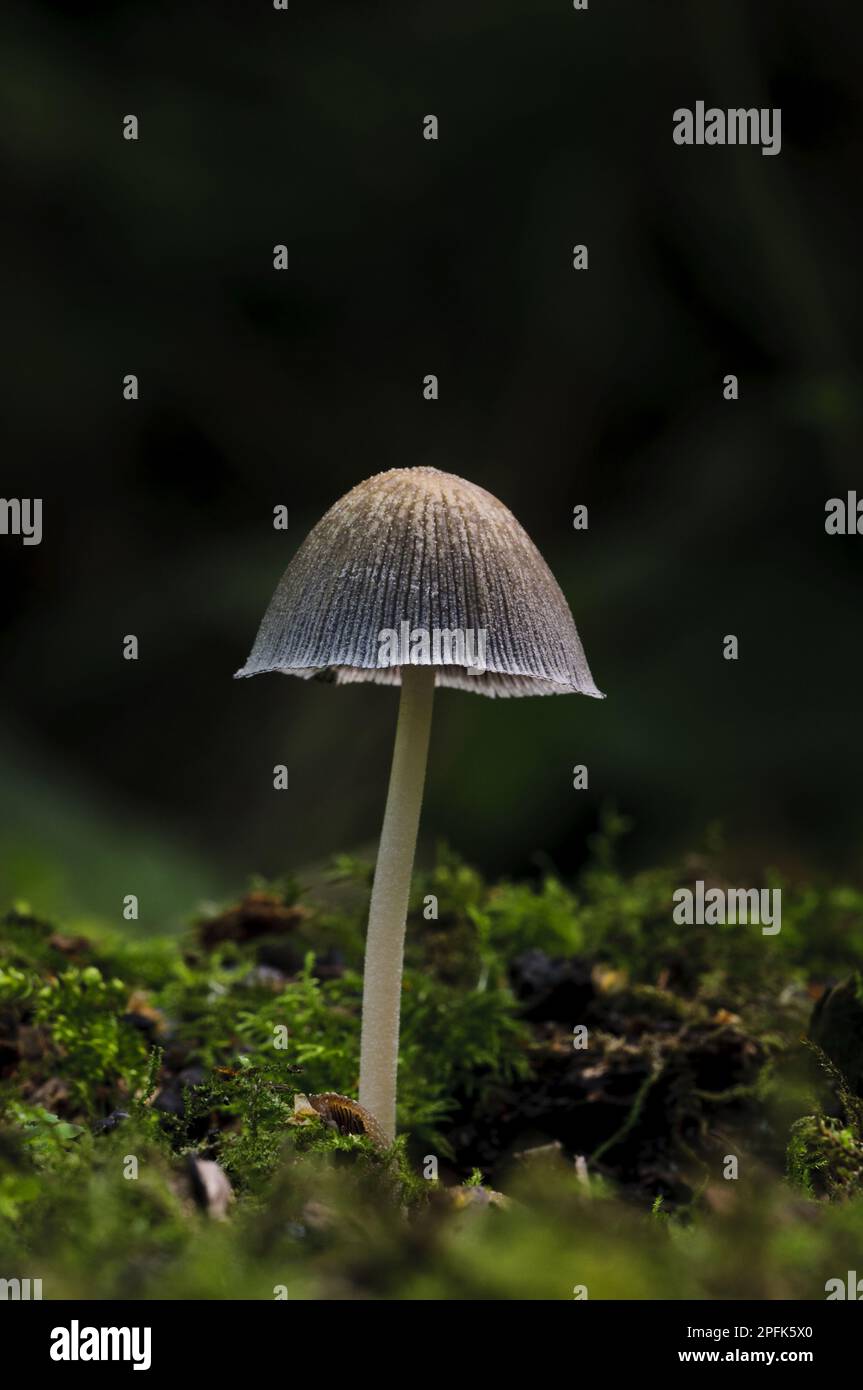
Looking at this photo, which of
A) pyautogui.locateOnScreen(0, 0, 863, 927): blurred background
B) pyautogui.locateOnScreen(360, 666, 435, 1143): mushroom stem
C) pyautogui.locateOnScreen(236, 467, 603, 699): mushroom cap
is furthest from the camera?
pyautogui.locateOnScreen(0, 0, 863, 927): blurred background

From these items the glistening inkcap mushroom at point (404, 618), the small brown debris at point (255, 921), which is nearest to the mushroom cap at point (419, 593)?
the glistening inkcap mushroom at point (404, 618)

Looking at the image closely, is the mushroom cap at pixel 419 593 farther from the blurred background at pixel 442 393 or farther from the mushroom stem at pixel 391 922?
the blurred background at pixel 442 393

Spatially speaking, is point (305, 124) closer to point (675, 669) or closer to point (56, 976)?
point (675, 669)

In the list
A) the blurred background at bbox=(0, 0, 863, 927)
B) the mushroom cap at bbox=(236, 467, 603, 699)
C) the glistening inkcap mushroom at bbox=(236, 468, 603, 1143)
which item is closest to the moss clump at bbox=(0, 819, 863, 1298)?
the glistening inkcap mushroom at bbox=(236, 468, 603, 1143)

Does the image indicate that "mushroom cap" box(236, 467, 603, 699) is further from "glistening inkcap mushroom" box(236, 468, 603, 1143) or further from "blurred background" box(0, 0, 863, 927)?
"blurred background" box(0, 0, 863, 927)

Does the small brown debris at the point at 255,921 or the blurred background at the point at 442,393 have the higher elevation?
the blurred background at the point at 442,393

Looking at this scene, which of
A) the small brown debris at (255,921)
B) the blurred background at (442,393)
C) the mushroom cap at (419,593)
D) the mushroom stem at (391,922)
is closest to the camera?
the mushroom cap at (419,593)

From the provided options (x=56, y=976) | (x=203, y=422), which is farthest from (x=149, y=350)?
(x=56, y=976)

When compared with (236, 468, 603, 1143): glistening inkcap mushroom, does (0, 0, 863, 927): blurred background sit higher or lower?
higher
